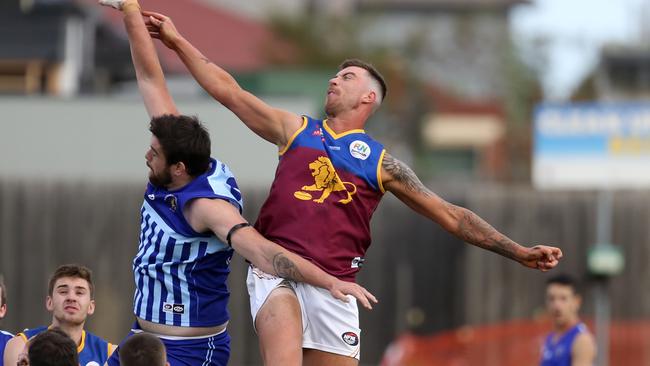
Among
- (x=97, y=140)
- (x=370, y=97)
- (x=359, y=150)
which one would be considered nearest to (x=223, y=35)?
(x=97, y=140)

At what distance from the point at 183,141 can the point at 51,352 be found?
1.44m

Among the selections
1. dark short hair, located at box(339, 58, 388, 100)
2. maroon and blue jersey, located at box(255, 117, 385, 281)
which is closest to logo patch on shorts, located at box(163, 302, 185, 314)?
maroon and blue jersey, located at box(255, 117, 385, 281)

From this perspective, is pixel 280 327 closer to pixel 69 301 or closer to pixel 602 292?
pixel 69 301

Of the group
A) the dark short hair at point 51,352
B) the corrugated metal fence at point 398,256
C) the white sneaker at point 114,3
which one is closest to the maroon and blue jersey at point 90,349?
the dark short hair at point 51,352

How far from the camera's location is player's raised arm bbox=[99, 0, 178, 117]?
7.42 meters

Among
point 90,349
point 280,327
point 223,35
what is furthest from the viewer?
point 223,35

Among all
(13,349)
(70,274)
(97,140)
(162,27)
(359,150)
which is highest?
(97,140)

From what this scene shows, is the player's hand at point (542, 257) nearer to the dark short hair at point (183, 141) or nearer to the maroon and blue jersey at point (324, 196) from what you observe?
the maroon and blue jersey at point (324, 196)

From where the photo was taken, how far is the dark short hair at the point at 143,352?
6.08 m

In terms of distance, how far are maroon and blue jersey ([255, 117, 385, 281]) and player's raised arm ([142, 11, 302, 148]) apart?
0.08 m

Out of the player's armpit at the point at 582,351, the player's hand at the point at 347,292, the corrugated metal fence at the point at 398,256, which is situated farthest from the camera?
the corrugated metal fence at the point at 398,256

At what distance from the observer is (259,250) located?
689 centimetres

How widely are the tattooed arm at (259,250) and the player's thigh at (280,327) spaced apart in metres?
0.22

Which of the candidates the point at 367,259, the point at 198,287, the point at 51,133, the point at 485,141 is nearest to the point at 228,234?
the point at 198,287
